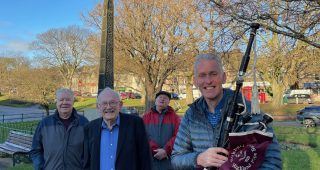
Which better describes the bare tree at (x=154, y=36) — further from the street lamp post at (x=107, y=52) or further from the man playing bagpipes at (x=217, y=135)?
the man playing bagpipes at (x=217, y=135)

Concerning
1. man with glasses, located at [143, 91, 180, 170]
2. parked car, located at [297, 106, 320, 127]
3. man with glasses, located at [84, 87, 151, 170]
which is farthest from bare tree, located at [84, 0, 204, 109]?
man with glasses, located at [84, 87, 151, 170]

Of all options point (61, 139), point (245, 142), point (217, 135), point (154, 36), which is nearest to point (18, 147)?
point (61, 139)

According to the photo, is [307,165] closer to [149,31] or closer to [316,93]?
[149,31]

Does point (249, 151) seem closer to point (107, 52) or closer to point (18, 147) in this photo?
point (107, 52)

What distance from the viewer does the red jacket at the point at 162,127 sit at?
578 cm

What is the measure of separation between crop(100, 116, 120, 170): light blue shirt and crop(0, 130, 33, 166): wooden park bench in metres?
6.63

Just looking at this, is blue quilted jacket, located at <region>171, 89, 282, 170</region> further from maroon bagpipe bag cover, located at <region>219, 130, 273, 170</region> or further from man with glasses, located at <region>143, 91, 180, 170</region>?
man with glasses, located at <region>143, 91, 180, 170</region>

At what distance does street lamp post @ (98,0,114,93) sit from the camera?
26.6 ft

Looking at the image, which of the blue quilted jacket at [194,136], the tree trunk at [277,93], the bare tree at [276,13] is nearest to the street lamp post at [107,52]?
the bare tree at [276,13]

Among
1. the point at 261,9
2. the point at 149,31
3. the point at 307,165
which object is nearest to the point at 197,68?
the point at 307,165

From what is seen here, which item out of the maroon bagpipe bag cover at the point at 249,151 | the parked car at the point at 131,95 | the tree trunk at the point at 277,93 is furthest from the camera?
the parked car at the point at 131,95

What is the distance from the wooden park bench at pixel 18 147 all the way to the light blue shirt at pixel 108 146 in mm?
6632

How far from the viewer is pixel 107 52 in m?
8.24

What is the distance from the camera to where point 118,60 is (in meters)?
25.9
